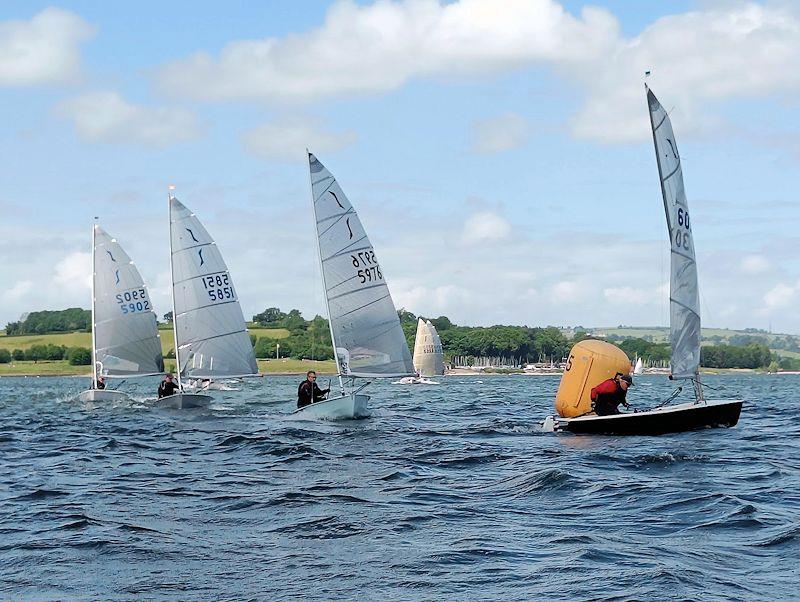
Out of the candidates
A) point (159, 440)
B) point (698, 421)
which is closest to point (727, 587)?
point (698, 421)

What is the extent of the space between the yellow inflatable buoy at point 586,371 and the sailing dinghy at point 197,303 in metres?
20.9

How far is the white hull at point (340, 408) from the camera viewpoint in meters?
32.7

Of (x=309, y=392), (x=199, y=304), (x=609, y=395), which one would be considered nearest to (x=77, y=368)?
(x=199, y=304)

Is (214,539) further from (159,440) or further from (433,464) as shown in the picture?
(159,440)

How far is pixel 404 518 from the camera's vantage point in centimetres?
1605

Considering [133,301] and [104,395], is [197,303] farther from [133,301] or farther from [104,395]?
[133,301]

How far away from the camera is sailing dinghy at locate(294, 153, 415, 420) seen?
1358 inches

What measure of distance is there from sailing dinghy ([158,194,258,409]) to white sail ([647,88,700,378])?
22.2 metres

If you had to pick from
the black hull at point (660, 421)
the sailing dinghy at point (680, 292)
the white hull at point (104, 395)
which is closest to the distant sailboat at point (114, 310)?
the white hull at point (104, 395)

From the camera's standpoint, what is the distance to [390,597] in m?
11.5

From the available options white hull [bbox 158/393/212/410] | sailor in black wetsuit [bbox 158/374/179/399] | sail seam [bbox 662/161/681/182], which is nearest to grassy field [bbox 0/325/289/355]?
sailor in black wetsuit [bbox 158/374/179/399]

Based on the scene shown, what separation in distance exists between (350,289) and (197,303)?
1244 centimetres

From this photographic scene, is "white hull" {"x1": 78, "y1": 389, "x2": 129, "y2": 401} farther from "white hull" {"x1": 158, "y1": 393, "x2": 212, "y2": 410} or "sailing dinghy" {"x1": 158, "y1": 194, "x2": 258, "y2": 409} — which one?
"white hull" {"x1": 158, "y1": 393, "x2": 212, "y2": 410}

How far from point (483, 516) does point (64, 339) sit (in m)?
172
